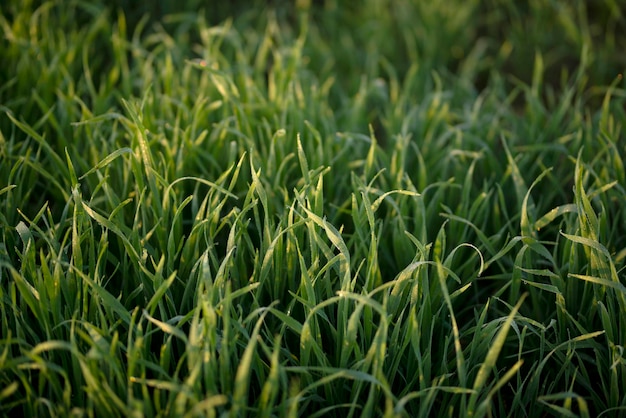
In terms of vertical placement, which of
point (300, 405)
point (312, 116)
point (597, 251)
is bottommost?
point (300, 405)

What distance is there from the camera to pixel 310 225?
3.84ft

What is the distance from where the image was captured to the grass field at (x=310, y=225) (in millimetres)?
1064

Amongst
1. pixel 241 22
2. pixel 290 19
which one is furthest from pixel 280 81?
pixel 290 19

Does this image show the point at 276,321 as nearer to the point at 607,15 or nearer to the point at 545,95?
the point at 545,95

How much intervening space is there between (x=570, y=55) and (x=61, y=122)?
1.86 metres

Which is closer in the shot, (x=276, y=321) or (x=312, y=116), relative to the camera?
(x=276, y=321)

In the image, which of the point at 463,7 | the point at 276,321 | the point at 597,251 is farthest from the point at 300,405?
the point at 463,7

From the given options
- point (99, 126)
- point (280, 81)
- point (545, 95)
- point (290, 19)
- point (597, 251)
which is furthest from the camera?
point (290, 19)

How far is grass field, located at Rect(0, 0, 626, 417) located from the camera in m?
1.06

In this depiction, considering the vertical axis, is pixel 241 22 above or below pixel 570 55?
above

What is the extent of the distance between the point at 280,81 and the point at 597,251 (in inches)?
38.4

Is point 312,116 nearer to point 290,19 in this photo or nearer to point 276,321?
point 276,321

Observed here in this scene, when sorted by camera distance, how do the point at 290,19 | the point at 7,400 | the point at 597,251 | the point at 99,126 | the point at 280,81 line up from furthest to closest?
the point at 290,19 → the point at 280,81 → the point at 99,126 → the point at 597,251 → the point at 7,400

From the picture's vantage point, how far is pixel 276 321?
4.17ft
